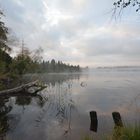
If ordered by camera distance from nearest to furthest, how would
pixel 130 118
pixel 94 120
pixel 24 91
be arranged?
pixel 94 120 < pixel 130 118 < pixel 24 91

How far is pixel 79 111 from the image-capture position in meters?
17.4

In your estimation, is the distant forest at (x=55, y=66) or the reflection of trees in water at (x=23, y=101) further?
the distant forest at (x=55, y=66)

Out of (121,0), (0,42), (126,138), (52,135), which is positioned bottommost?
(52,135)

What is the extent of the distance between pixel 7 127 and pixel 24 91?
46.5 ft

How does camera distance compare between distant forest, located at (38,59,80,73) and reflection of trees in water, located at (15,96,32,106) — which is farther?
distant forest, located at (38,59,80,73)

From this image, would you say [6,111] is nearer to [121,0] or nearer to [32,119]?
[32,119]

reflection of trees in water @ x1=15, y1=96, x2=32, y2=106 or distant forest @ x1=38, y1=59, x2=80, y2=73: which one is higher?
distant forest @ x1=38, y1=59, x2=80, y2=73

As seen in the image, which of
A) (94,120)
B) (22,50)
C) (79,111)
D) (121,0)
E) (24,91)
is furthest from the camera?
(22,50)

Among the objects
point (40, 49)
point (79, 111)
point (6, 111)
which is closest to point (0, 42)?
point (6, 111)

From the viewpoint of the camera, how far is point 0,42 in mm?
32000

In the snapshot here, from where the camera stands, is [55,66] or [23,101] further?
[55,66]

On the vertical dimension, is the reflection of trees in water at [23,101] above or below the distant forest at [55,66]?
below

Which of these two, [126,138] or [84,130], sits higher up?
[126,138]

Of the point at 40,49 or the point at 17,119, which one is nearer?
the point at 17,119
